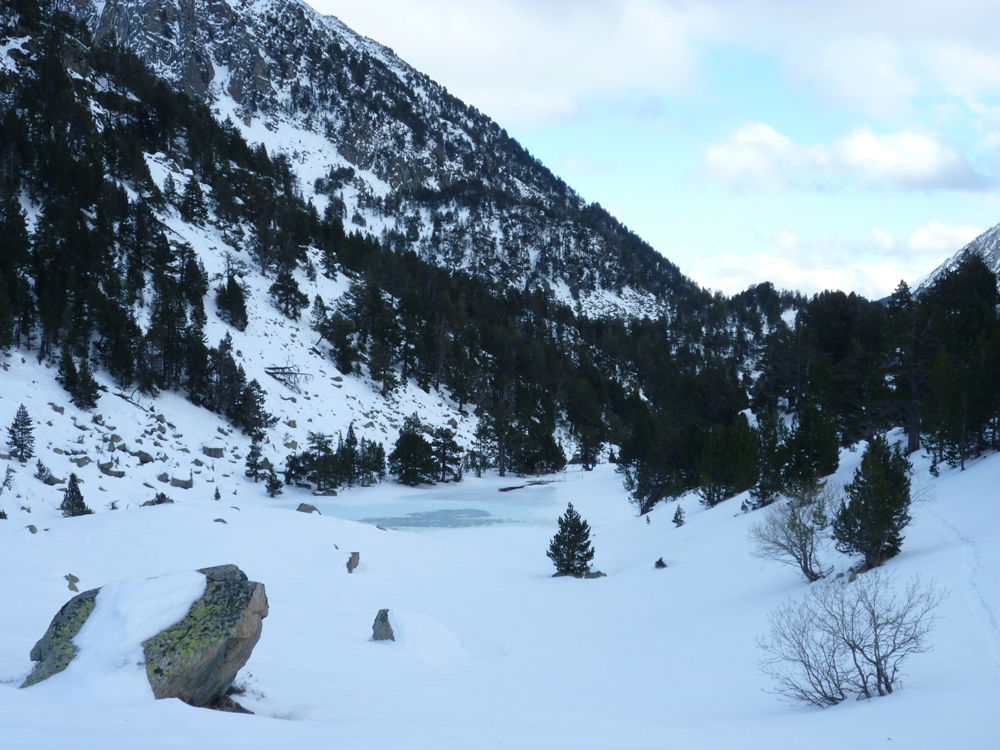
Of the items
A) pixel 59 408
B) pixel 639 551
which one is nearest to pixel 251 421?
pixel 59 408

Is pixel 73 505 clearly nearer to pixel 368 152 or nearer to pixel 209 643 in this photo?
pixel 209 643

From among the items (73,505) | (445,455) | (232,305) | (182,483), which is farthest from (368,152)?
(73,505)

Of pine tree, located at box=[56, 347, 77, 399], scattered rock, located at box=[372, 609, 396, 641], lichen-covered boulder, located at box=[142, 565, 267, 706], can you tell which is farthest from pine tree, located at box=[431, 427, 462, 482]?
lichen-covered boulder, located at box=[142, 565, 267, 706]

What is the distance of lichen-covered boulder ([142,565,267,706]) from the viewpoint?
21.6ft

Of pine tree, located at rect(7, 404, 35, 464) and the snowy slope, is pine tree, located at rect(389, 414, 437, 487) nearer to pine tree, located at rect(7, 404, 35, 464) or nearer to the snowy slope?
the snowy slope

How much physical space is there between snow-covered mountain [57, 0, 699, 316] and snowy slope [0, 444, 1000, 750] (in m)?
109

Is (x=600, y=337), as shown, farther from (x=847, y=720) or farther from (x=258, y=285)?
(x=847, y=720)

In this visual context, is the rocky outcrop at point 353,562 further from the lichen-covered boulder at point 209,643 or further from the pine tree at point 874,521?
the pine tree at point 874,521

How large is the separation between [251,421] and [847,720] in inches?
1848

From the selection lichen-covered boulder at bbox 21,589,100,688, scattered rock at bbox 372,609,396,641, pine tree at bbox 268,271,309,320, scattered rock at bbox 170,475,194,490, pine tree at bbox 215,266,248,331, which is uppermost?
pine tree at bbox 268,271,309,320

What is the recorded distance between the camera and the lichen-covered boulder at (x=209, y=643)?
660 cm

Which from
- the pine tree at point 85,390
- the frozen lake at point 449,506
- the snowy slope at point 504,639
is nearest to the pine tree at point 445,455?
the frozen lake at point 449,506

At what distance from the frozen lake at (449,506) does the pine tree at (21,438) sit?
666 inches

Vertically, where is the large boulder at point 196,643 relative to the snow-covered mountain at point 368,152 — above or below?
below
